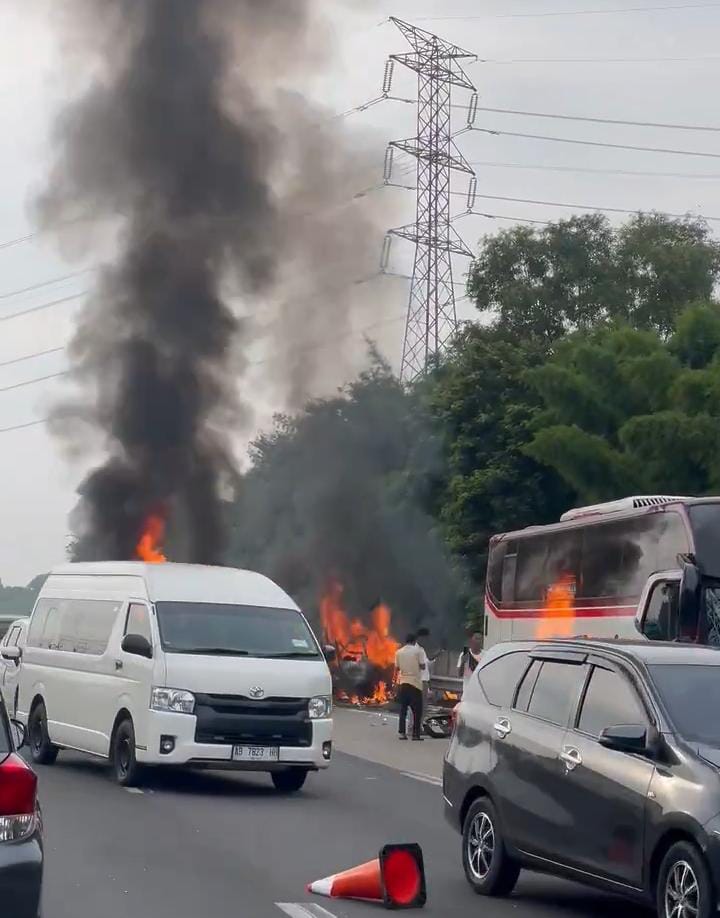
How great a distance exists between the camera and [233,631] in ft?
55.5

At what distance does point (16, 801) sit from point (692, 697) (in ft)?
13.4

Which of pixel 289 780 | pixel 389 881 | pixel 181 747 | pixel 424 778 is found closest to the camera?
pixel 389 881

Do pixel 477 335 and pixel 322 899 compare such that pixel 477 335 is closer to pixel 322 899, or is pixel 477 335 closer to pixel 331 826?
pixel 331 826

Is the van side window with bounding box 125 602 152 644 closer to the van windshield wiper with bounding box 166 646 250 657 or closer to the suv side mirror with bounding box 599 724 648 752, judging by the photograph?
the van windshield wiper with bounding box 166 646 250 657

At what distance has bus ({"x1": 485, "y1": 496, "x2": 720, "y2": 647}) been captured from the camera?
19.4m

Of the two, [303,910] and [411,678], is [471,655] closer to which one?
[411,678]

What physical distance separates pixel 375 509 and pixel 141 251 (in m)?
14.6

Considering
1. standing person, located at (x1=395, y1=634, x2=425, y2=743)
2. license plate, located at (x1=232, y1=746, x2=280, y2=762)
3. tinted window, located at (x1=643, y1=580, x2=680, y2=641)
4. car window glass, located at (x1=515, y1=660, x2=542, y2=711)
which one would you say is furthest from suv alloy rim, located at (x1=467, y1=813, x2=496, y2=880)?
standing person, located at (x1=395, y1=634, x2=425, y2=743)

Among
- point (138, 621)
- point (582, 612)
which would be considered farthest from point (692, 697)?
point (582, 612)

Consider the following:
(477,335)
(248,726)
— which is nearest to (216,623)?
(248,726)

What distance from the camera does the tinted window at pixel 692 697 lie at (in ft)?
29.3

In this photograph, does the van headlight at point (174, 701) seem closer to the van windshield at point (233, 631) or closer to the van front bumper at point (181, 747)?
the van front bumper at point (181, 747)

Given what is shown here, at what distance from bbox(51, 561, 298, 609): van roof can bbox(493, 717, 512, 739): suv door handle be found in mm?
6920

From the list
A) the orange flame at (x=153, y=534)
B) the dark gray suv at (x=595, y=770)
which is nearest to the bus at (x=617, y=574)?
the dark gray suv at (x=595, y=770)
